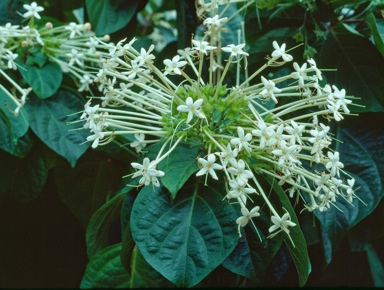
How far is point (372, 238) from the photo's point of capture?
1130 mm

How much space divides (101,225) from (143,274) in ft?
0.42

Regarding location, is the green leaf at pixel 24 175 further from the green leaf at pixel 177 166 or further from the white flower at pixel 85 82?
the green leaf at pixel 177 166

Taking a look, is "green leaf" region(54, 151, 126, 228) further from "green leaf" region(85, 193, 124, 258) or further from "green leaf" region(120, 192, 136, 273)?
"green leaf" region(120, 192, 136, 273)

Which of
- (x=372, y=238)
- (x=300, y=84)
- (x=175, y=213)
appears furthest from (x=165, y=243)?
(x=372, y=238)

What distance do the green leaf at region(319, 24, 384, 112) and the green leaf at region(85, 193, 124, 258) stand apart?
1.56 feet

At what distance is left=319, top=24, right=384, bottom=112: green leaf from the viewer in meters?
1.03

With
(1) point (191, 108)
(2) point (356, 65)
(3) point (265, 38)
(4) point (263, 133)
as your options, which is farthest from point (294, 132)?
(3) point (265, 38)

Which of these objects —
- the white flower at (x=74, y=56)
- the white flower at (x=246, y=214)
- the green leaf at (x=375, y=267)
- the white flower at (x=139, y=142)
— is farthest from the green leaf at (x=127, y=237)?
the green leaf at (x=375, y=267)

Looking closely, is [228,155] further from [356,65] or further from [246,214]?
[356,65]

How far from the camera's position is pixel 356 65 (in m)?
1.07

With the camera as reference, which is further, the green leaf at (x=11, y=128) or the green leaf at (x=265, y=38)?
the green leaf at (x=265, y=38)

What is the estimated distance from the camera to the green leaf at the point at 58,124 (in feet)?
3.47

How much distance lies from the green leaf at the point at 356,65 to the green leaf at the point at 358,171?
0.21 ft

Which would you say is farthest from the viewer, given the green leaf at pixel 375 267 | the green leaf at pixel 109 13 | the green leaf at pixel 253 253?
A: the green leaf at pixel 375 267
